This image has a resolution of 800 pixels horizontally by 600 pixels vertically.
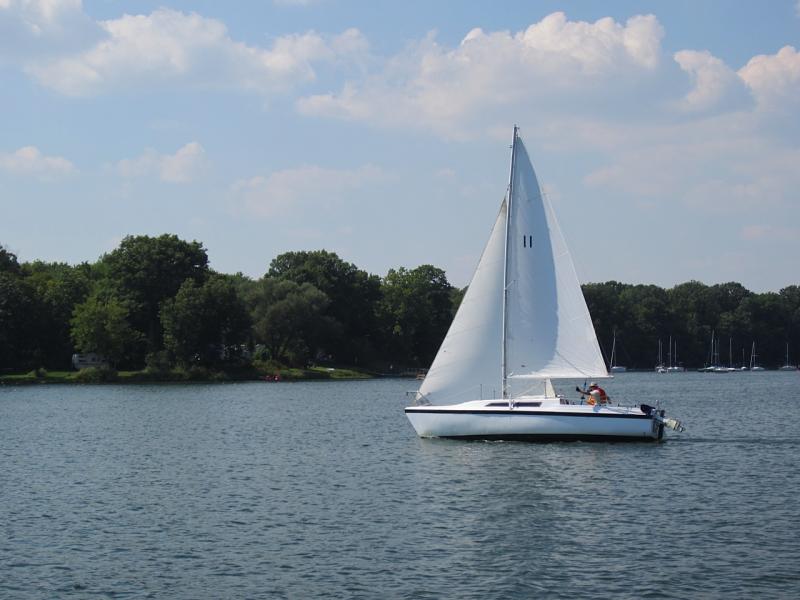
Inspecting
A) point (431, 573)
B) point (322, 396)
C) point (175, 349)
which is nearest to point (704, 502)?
point (431, 573)

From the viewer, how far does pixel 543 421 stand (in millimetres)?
45875

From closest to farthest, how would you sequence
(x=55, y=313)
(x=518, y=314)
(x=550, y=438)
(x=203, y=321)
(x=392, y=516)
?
(x=392, y=516) → (x=550, y=438) → (x=518, y=314) → (x=203, y=321) → (x=55, y=313)

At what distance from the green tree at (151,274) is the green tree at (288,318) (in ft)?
29.4

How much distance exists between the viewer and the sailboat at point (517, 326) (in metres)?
47.9

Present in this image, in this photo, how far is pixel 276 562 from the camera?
25.5 meters

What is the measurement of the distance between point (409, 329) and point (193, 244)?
45.1 metres

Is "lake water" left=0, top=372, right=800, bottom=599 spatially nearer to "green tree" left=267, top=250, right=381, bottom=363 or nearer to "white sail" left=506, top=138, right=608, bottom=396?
"white sail" left=506, top=138, right=608, bottom=396

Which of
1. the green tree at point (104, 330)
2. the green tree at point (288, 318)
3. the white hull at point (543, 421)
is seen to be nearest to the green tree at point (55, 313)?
the green tree at point (104, 330)

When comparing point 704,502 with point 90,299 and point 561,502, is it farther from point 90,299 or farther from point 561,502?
point 90,299

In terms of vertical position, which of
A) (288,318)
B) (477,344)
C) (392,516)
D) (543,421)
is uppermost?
(288,318)

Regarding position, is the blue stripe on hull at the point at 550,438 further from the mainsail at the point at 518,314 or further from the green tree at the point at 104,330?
the green tree at the point at 104,330

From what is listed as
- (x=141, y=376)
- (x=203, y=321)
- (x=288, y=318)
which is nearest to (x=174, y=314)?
(x=203, y=321)

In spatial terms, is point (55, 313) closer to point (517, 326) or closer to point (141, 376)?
point (141, 376)

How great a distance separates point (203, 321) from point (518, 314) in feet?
269
